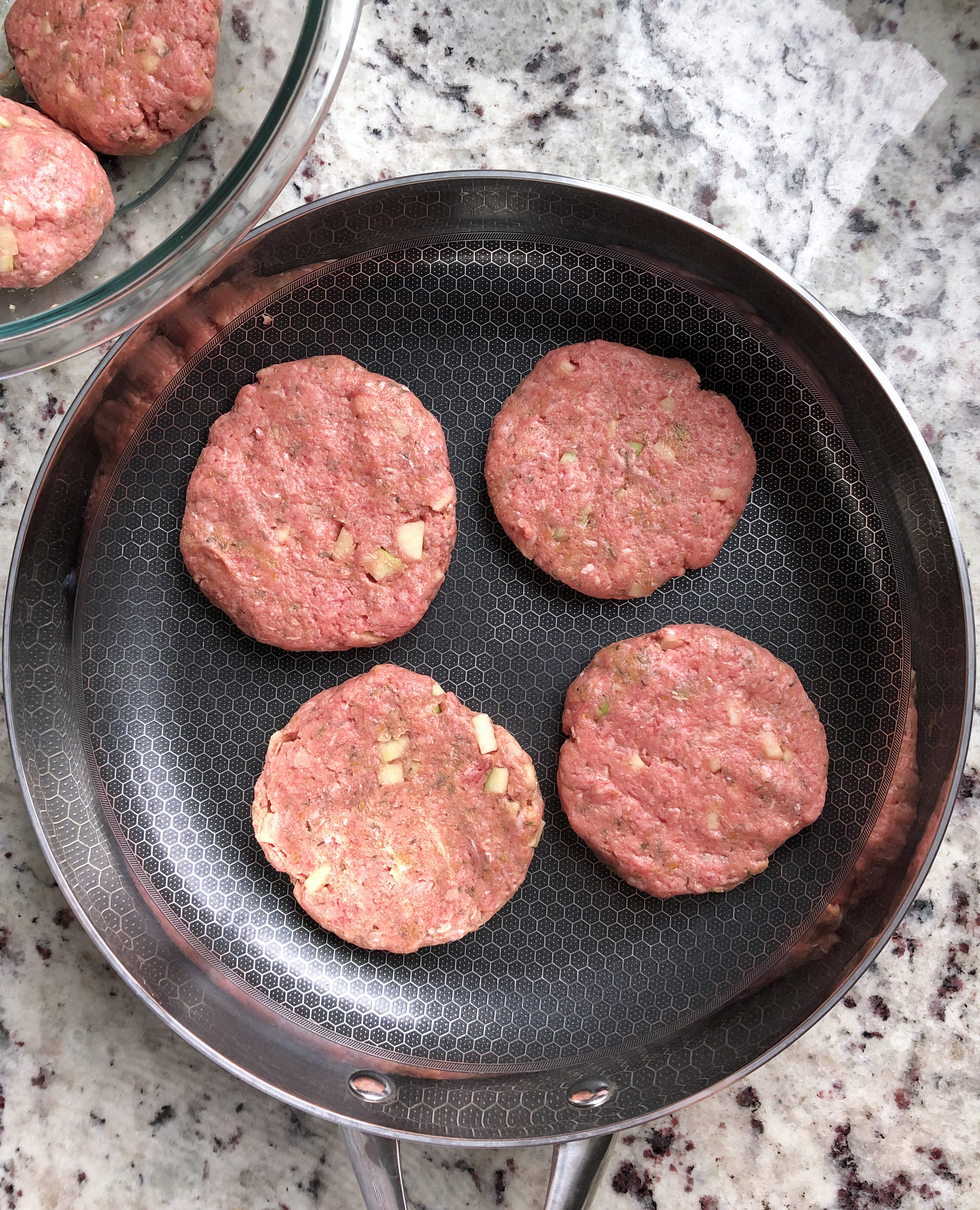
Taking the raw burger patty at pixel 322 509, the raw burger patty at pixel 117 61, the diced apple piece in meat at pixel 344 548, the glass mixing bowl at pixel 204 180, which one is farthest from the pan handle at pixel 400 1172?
the raw burger patty at pixel 117 61

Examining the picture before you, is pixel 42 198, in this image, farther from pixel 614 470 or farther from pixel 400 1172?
pixel 400 1172

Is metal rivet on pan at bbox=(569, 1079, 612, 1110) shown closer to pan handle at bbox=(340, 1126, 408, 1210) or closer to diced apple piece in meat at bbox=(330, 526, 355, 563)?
pan handle at bbox=(340, 1126, 408, 1210)

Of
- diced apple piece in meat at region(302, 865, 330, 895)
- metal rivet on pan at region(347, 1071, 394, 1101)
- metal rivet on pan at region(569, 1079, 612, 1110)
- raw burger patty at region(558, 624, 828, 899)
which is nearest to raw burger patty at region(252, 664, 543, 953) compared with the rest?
diced apple piece in meat at region(302, 865, 330, 895)

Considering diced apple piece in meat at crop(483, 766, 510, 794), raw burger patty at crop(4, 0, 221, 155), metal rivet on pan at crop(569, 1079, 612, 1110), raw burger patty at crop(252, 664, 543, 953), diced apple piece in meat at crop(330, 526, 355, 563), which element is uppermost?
raw burger patty at crop(4, 0, 221, 155)

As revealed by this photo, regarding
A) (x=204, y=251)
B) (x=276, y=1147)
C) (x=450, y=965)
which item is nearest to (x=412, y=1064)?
(x=450, y=965)

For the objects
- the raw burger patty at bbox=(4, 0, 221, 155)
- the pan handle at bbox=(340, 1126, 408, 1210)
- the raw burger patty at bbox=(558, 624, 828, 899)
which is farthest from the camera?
the raw burger patty at bbox=(558, 624, 828, 899)

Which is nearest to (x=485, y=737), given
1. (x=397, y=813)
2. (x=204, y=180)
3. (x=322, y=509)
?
(x=397, y=813)

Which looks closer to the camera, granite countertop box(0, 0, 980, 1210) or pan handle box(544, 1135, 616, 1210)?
pan handle box(544, 1135, 616, 1210)
